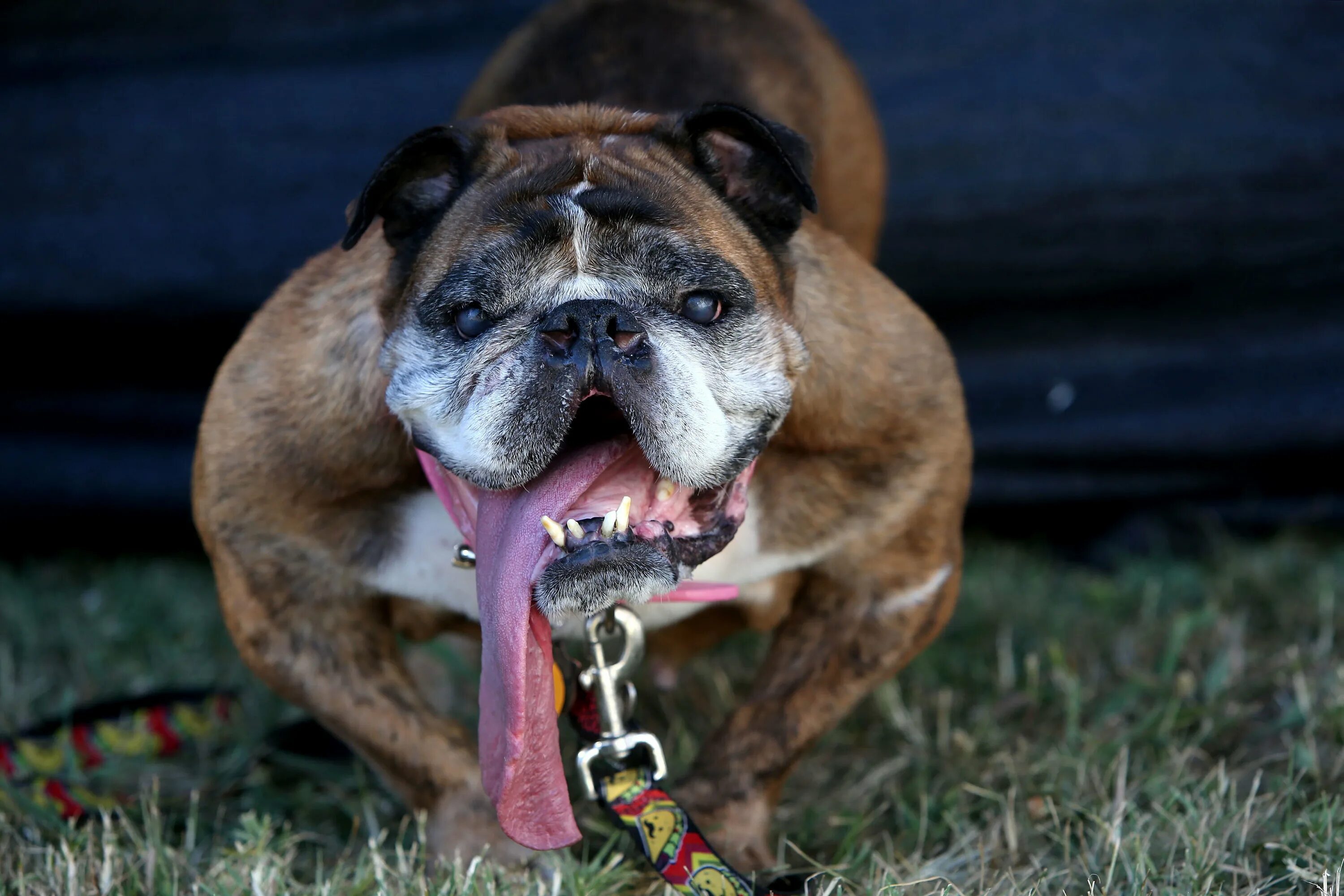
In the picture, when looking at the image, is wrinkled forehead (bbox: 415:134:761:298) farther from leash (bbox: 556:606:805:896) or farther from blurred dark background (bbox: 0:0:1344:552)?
blurred dark background (bbox: 0:0:1344:552)

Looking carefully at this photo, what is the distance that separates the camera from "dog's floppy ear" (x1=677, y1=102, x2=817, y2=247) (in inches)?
94.7

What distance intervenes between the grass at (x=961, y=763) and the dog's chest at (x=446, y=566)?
15.7 inches

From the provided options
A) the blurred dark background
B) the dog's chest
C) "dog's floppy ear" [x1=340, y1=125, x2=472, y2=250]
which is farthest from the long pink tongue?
the blurred dark background

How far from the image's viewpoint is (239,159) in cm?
412

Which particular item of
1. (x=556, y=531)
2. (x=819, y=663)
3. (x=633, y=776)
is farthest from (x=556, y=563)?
(x=819, y=663)

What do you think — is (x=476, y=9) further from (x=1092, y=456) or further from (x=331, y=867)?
(x=331, y=867)

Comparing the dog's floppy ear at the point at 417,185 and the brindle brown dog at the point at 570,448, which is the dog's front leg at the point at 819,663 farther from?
the dog's floppy ear at the point at 417,185

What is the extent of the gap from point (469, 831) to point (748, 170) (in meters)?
1.25

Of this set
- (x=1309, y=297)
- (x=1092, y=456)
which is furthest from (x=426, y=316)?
(x=1309, y=297)

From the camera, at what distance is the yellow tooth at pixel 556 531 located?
6.75 feet

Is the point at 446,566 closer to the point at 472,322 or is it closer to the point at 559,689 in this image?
the point at 559,689

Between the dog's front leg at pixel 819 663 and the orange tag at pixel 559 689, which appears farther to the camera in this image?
the dog's front leg at pixel 819 663

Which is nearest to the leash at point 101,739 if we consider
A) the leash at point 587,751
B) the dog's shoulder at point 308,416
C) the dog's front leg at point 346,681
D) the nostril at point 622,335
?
the leash at point 587,751

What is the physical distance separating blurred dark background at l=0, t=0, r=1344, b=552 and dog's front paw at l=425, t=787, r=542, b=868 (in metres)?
2.04
